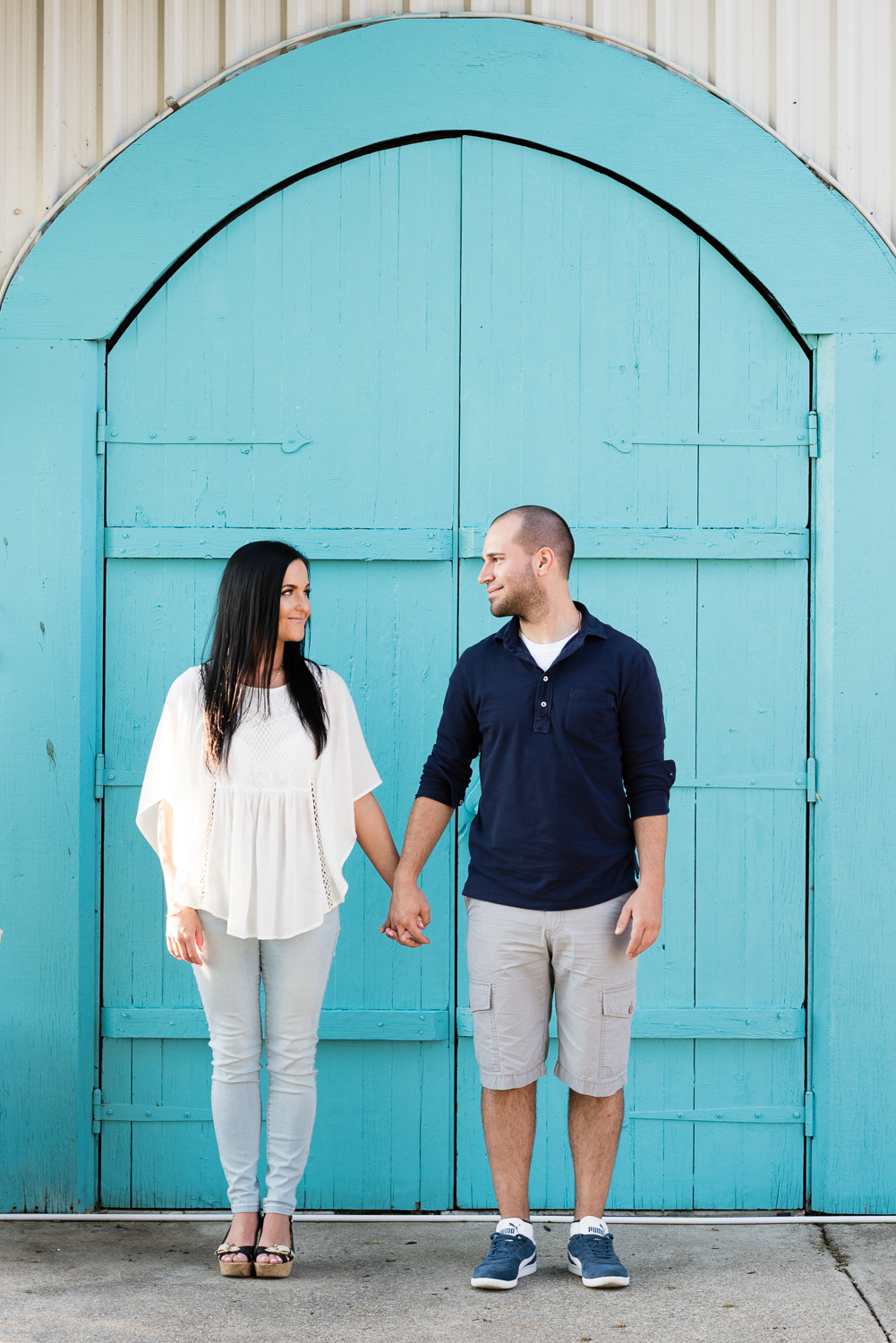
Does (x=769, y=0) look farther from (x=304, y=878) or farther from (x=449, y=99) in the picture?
(x=304, y=878)

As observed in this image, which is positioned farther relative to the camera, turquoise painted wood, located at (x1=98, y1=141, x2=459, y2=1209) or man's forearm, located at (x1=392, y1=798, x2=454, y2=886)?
turquoise painted wood, located at (x1=98, y1=141, x2=459, y2=1209)

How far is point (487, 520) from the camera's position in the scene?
3.31m

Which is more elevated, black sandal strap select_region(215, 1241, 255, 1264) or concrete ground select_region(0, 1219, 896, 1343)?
black sandal strap select_region(215, 1241, 255, 1264)

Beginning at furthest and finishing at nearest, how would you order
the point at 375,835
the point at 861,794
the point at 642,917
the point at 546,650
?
1. the point at 861,794
2. the point at 375,835
3. the point at 546,650
4. the point at 642,917

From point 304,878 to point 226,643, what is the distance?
0.57 metres

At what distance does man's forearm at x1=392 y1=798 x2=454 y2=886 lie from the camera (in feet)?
9.52

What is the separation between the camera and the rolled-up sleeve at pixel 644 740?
282cm

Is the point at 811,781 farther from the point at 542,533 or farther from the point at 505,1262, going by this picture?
the point at 505,1262

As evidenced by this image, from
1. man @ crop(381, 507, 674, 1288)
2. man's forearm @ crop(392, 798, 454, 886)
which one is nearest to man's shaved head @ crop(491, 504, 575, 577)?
man @ crop(381, 507, 674, 1288)

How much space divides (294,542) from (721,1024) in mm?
1738

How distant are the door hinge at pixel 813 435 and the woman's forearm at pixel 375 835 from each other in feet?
4.96

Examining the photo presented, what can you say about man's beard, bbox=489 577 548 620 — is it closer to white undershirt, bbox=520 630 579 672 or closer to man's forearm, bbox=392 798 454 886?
white undershirt, bbox=520 630 579 672

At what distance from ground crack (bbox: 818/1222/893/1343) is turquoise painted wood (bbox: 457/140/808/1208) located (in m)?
0.18

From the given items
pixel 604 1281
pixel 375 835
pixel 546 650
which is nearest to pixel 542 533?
pixel 546 650
